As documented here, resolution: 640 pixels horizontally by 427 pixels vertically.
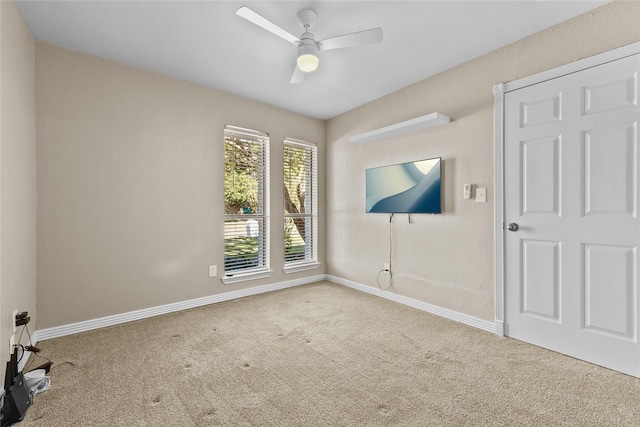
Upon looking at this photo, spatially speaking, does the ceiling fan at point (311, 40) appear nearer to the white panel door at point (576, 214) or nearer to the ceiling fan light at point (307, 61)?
the ceiling fan light at point (307, 61)

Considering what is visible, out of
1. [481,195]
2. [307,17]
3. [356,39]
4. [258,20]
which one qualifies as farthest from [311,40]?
[481,195]

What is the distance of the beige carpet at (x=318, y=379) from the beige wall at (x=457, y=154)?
50 cm

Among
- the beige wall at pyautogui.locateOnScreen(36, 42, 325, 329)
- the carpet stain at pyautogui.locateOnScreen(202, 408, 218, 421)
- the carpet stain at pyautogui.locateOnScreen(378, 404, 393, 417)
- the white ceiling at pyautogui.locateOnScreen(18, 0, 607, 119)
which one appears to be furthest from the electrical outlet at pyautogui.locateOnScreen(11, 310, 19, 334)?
the carpet stain at pyautogui.locateOnScreen(378, 404, 393, 417)

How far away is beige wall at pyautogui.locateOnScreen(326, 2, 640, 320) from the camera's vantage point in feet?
7.16

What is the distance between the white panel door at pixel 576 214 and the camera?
1.93 m

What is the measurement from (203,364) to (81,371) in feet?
2.63

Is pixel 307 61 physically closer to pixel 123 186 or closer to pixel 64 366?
pixel 123 186

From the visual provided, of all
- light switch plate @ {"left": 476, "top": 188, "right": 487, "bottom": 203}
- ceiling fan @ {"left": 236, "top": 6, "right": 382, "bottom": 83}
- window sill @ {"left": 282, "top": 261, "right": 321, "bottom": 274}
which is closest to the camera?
ceiling fan @ {"left": 236, "top": 6, "right": 382, "bottom": 83}

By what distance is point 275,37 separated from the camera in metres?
2.40

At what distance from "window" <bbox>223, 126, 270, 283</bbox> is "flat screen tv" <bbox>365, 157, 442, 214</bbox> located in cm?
141

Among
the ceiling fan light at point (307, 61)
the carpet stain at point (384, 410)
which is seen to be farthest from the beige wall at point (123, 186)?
the carpet stain at point (384, 410)

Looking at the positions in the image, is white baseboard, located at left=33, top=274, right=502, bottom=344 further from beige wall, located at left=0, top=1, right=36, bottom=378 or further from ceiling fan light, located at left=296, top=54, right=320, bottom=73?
ceiling fan light, located at left=296, top=54, right=320, bottom=73

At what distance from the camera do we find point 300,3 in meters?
2.01

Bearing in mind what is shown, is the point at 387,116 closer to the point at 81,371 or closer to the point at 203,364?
the point at 203,364
